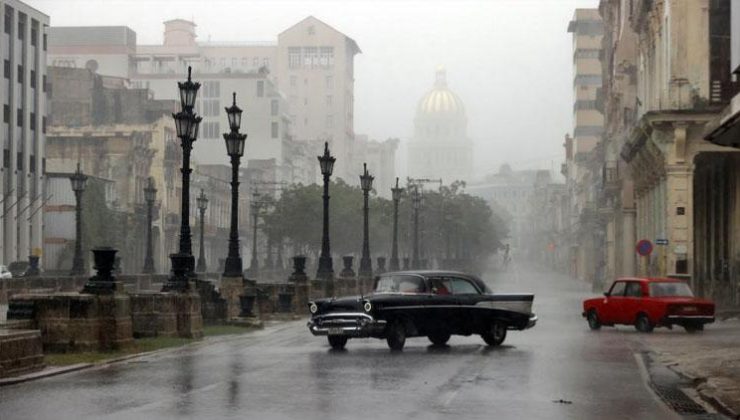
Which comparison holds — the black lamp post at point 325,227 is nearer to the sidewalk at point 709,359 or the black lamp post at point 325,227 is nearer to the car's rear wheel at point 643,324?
the sidewalk at point 709,359

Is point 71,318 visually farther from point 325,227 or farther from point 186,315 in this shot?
point 325,227

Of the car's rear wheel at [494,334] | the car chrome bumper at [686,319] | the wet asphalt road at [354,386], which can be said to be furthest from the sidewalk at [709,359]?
the car's rear wheel at [494,334]

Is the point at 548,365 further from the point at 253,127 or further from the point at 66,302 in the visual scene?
the point at 253,127

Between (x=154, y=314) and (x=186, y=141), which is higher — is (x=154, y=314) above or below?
below

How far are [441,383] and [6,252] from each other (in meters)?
74.9

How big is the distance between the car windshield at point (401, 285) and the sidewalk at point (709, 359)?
485 centimetres

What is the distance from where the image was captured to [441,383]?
18.1 meters

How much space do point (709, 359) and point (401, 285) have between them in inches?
243

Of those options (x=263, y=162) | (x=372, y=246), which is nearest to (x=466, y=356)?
(x=372, y=246)

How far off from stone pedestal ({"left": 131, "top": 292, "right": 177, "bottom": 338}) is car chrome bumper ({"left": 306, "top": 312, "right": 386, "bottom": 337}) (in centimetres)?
420

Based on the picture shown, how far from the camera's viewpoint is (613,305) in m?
35.5


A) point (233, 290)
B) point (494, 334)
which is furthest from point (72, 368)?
point (233, 290)

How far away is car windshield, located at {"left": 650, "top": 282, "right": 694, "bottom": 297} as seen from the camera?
34.4m

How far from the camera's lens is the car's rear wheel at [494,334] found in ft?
89.1
